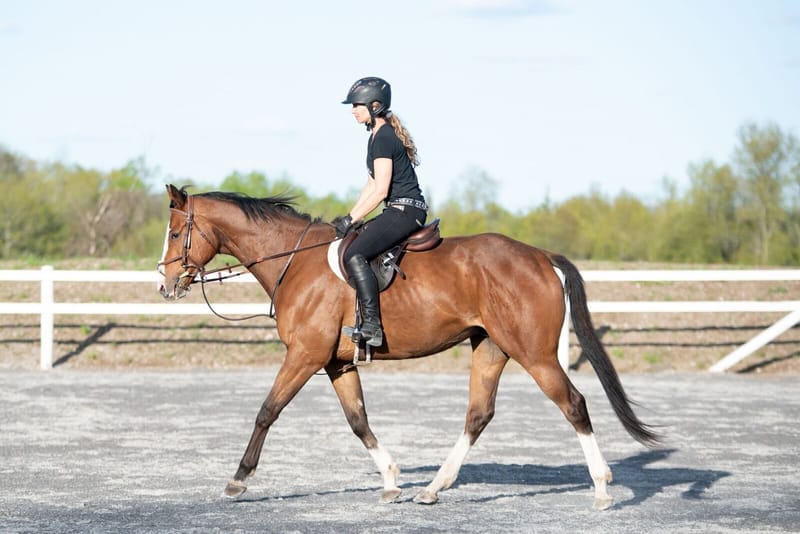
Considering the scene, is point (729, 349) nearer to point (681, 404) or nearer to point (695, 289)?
point (695, 289)

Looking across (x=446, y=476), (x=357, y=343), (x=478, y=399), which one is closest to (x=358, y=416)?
(x=357, y=343)

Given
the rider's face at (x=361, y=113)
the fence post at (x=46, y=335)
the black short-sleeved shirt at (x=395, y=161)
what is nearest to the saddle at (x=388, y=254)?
the black short-sleeved shirt at (x=395, y=161)

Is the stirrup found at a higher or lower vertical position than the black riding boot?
lower

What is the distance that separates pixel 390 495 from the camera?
7551mm

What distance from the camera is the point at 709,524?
6750 millimetres

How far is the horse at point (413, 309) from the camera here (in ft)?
24.4

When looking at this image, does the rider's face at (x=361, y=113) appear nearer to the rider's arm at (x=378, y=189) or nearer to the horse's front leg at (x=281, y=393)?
the rider's arm at (x=378, y=189)

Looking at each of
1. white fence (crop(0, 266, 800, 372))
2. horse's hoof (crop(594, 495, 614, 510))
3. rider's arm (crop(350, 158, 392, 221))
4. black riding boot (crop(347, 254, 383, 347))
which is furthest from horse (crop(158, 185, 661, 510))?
white fence (crop(0, 266, 800, 372))

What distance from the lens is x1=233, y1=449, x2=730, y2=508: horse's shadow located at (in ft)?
26.1

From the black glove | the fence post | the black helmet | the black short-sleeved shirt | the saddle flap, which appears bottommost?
the fence post

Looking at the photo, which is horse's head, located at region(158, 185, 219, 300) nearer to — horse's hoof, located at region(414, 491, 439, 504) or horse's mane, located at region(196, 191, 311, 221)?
horse's mane, located at region(196, 191, 311, 221)

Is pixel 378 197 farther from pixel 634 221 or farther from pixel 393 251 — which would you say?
pixel 634 221

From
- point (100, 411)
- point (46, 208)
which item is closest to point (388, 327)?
point (100, 411)

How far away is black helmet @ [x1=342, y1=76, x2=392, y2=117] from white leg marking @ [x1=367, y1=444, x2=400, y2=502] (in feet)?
8.19
